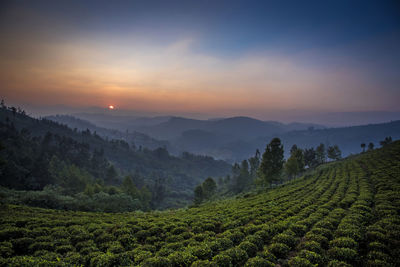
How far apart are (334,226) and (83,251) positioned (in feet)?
73.6

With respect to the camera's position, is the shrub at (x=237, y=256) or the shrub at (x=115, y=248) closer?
the shrub at (x=237, y=256)

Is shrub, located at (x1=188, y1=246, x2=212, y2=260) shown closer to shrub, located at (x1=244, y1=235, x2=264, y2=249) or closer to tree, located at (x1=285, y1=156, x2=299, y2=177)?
shrub, located at (x1=244, y1=235, x2=264, y2=249)

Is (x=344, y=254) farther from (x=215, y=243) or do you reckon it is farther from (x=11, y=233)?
(x=11, y=233)

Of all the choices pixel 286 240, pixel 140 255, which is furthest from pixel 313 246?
pixel 140 255

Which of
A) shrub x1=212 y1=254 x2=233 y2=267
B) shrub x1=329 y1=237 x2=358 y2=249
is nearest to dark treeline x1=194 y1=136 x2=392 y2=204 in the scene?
shrub x1=329 y1=237 x2=358 y2=249

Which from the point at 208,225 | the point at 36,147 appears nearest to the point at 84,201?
the point at 208,225

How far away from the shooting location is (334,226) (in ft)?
51.3

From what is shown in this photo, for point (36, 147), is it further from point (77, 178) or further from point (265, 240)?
point (265, 240)

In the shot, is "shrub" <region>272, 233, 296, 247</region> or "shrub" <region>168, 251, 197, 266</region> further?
"shrub" <region>272, 233, 296, 247</region>

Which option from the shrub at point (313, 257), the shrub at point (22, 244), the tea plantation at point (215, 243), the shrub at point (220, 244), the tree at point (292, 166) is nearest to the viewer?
the shrub at point (313, 257)

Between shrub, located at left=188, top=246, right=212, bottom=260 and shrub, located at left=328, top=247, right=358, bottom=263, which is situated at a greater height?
shrub, located at left=328, top=247, right=358, bottom=263

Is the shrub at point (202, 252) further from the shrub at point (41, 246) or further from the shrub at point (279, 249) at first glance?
the shrub at point (41, 246)

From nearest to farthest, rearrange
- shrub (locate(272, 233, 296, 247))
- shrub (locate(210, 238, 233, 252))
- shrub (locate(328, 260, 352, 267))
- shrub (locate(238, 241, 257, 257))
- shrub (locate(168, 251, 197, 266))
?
shrub (locate(328, 260, 352, 267)) → shrub (locate(168, 251, 197, 266)) → shrub (locate(238, 241, 257, 257)) → shrub (locate(210, 238, 233, 252)) → shrub (locate(272, 233, 296, 247))

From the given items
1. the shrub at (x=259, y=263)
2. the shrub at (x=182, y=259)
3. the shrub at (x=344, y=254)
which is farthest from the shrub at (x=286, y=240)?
the shrub at (x=182, y=259)
